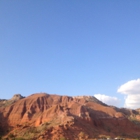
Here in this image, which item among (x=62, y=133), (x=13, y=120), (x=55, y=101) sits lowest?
(x=62, y=133)

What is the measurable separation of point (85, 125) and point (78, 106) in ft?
31.7

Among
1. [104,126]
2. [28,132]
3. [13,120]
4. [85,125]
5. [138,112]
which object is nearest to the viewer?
[28,132]

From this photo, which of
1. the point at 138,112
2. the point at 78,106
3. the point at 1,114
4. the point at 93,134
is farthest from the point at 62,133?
the point at 138,112

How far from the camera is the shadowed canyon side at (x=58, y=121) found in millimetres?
47031

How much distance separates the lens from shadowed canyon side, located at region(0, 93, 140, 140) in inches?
1852

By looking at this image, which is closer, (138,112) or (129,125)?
(129,125)

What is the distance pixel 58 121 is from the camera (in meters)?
52.4

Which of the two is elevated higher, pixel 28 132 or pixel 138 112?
pixel 138 112

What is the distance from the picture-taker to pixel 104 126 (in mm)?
61094

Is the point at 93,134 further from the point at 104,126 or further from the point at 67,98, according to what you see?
the point at 67,98

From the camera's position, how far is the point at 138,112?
101 m

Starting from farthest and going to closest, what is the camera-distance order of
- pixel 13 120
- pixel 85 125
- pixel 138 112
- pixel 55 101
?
pixel 138 112 < pixel 55 101 < pixel 13 120 < pixel 85 125

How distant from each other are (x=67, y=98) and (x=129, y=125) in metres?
20.0

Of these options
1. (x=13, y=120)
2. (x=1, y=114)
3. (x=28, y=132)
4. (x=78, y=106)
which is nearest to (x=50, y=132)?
(x=28, y=132)
